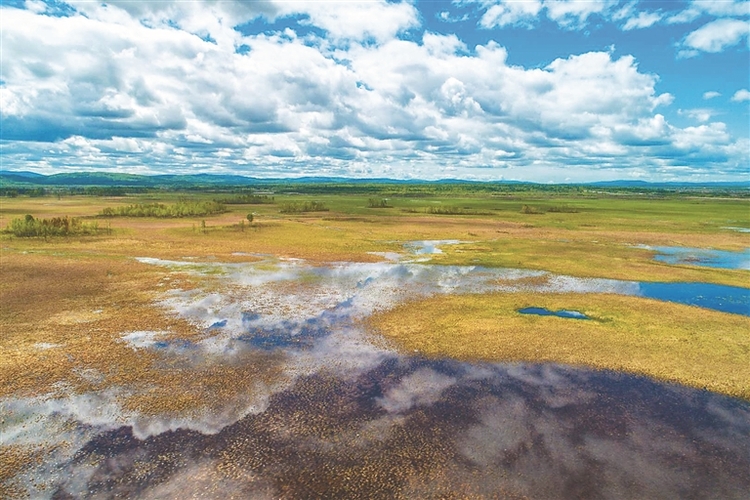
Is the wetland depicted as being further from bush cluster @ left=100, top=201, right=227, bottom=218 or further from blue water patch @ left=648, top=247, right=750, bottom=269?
bush cluster @ left=100, top=201, right=227, bottom=218

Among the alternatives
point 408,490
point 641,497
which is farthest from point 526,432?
point 408,490

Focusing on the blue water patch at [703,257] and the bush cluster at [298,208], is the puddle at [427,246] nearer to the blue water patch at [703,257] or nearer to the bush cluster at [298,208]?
the blue water patch at [703,257]

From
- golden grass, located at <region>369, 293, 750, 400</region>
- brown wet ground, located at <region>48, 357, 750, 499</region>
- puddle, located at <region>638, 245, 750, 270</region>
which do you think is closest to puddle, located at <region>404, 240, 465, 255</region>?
golden grass, located at <region>369, 293, 750, 400</region>

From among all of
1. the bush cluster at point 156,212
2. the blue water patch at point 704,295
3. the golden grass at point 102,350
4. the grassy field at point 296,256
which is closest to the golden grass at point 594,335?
the grassy field at point 296,256

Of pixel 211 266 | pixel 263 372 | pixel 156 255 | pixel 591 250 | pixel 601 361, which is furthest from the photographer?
pixel 591 250

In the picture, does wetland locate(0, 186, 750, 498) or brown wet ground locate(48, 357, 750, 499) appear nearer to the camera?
brown wet ground locate(48, 357, 750, 499)

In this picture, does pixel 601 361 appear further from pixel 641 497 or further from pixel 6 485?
pixel 6 485

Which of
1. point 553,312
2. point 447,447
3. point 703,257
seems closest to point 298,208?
point 703,257
